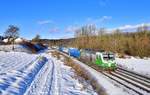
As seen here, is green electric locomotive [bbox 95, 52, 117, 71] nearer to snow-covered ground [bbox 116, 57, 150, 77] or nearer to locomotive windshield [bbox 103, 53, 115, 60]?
locomotive windshield [bbox 103, 53, 115, 60]

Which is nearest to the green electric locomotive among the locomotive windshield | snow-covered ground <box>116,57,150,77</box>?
the locomotive windshield

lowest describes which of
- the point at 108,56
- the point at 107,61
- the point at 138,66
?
the point at 138,66

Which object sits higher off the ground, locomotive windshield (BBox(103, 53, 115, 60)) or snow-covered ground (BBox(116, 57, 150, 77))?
locomotive windshield (BBox(103, 53, 115, 60))

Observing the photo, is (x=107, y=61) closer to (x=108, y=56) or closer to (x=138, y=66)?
(x=108, y=56)

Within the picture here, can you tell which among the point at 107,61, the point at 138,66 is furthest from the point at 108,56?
the point at 138,66

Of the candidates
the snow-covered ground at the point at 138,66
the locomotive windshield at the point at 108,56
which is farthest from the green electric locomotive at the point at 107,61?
the snow-covered ground at the point at 138,66

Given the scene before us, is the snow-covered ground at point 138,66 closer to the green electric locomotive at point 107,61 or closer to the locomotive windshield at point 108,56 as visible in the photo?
the green electric locomotive at point 107,61

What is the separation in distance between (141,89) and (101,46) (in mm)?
67653

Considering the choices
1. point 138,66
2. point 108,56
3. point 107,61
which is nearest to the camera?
point 107,61

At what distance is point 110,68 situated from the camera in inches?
1335

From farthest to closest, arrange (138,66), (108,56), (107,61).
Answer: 1. (138,66)
2. (108,56)
3. (107,61)

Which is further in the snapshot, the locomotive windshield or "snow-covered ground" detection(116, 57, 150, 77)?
the locomotive windshield

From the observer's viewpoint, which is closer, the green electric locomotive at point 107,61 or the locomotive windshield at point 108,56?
the green electric locomotive at point 107,61

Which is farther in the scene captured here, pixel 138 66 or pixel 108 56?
pixel 138 66
